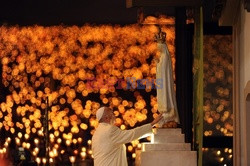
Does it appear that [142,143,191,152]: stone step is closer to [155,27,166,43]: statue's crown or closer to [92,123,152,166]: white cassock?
[92,123,152,166]: white cassock

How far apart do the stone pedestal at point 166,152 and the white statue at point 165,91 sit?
18 cm

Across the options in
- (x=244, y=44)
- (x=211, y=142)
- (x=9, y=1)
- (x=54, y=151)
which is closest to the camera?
(x=244, y=44)

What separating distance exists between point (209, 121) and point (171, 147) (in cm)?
589

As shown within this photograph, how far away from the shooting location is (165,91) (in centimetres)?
1486

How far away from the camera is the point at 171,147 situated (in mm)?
14719

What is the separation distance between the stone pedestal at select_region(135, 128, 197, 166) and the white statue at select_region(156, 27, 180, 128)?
175 mm

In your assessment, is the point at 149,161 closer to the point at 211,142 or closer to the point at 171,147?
the point at 171,147

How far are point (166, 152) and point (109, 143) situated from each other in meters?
1.07

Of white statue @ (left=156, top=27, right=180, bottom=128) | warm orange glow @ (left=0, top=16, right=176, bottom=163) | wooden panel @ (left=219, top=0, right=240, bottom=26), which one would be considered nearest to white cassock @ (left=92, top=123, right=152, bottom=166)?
white statue @ (left=156, top=27, right=180, bottom=128)

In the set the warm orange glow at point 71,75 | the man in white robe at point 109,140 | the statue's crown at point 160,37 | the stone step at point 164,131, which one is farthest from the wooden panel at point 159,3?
the warm orange glow at point 71,75

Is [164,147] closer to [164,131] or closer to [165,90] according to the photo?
[164,131]

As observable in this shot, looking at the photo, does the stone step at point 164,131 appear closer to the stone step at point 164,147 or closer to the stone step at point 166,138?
the stone step at point 166,138

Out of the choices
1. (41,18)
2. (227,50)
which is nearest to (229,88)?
(227,50)

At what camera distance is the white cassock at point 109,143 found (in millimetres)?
14094
